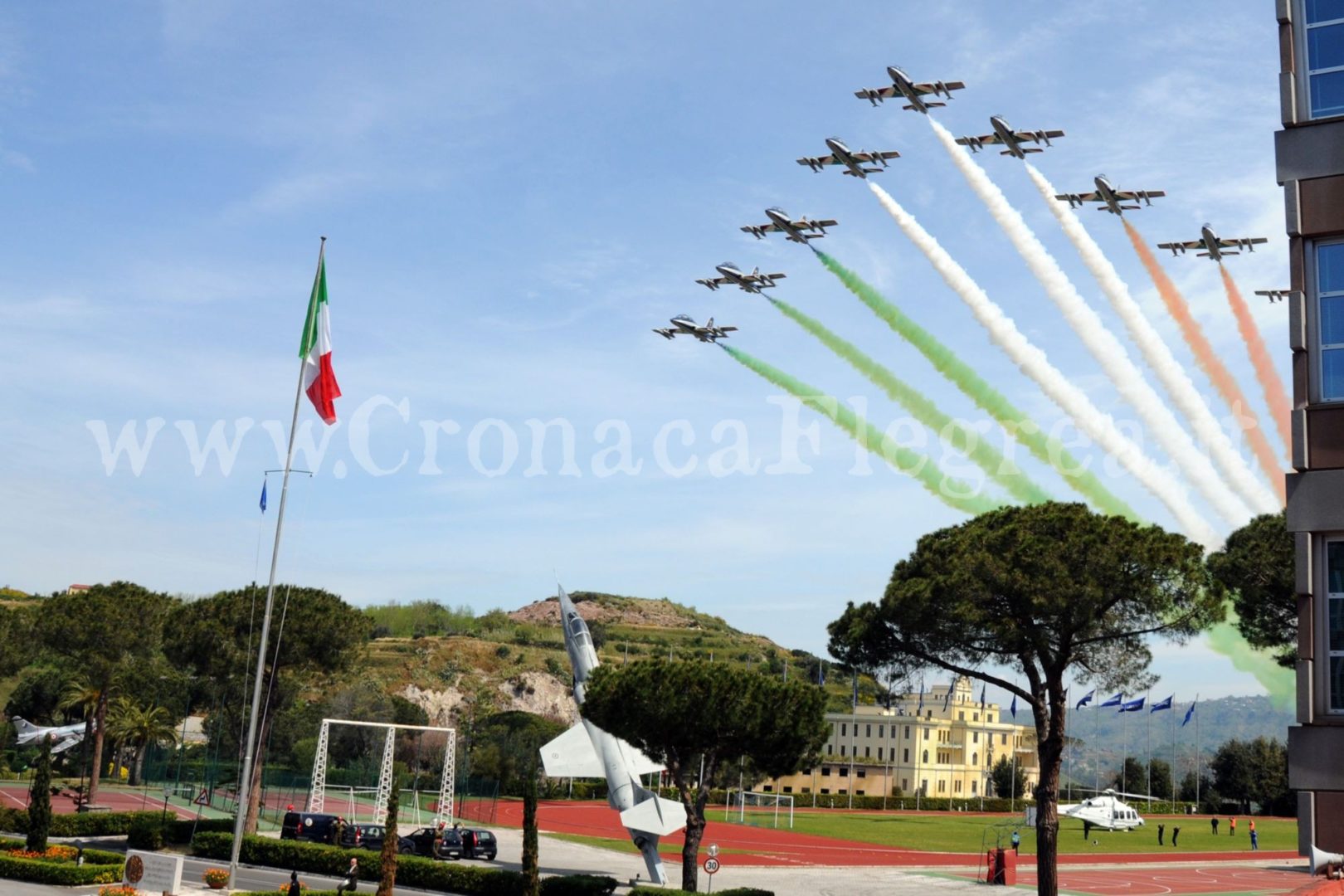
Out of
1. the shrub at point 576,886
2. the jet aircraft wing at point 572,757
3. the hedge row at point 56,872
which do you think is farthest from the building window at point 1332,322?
the jet aircraft wing at point 572,757

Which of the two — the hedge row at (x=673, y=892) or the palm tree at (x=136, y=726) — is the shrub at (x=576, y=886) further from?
the palm tree at (x=136, y=726)

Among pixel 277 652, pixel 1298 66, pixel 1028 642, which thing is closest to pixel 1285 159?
pixel 1298 66

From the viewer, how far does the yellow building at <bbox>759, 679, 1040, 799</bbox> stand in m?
134

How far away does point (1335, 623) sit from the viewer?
1597 centimetres

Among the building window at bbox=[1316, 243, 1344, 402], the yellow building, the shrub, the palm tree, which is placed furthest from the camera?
the yellow building

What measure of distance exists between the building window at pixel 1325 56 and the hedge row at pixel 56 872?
36.2 m

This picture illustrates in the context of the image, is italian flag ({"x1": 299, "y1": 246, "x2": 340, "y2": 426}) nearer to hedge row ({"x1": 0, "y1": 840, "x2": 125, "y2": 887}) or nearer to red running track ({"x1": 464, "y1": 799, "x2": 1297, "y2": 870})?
hedge row ({"x1": 0, "y1": 840, "x2": 125, "y2": 887})

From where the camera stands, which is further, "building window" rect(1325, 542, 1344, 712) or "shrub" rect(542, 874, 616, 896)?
"shrub" rect(542, 874, 616, 896)

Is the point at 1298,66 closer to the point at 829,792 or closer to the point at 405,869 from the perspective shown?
the point at 405,869

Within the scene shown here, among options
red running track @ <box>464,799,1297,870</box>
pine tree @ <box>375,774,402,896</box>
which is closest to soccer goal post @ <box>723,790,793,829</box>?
red running track @ <box>464,799,1297,870</box>

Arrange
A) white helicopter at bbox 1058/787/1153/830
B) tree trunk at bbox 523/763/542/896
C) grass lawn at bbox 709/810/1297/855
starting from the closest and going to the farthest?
1. tree trunk at bbox 523/763/542/896
2. grass lawn at bbox 709/810/1297/855
3. white helicopter at bbox 1058/787/1153/830

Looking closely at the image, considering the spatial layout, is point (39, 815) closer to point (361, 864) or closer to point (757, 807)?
point (361, 864)

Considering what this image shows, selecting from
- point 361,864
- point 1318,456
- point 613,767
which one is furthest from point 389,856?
point 1318,456

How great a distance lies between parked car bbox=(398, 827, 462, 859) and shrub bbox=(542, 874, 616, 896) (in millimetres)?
10145
